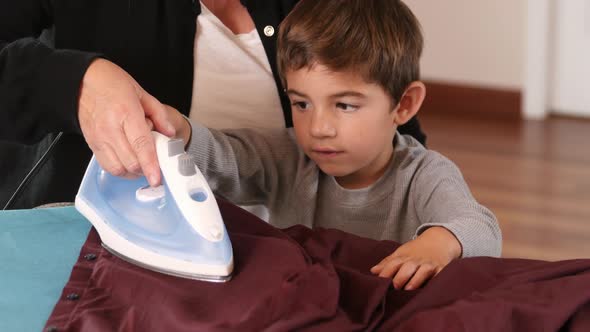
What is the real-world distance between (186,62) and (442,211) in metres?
0.50

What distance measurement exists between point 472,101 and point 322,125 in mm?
2870

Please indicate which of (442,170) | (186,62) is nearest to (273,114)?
(186,62)

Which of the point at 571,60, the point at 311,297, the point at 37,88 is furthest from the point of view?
the point at 571,60

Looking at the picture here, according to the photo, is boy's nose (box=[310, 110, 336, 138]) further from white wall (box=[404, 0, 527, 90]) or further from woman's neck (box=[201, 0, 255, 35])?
white wall (box=[404, 0, 527, 90])

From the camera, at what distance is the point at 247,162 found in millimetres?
1479

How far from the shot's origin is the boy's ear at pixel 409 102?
152cm

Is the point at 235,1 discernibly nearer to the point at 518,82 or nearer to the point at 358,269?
the point at 358,269

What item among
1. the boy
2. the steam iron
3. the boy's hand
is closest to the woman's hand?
the steam iron

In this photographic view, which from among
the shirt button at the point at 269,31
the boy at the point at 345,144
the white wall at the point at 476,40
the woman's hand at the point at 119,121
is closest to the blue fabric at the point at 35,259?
the woman's hand at the point at 119,121

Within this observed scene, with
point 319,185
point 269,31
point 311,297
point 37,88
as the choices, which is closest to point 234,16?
point 269,31

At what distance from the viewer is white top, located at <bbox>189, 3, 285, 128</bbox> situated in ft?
5.16

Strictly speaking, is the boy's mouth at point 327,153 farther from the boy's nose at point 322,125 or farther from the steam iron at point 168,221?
the steam iron at point 168,221

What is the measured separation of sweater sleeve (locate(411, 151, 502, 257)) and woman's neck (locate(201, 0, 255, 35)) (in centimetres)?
39

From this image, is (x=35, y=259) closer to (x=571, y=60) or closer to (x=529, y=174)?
(x=529, y=174)
